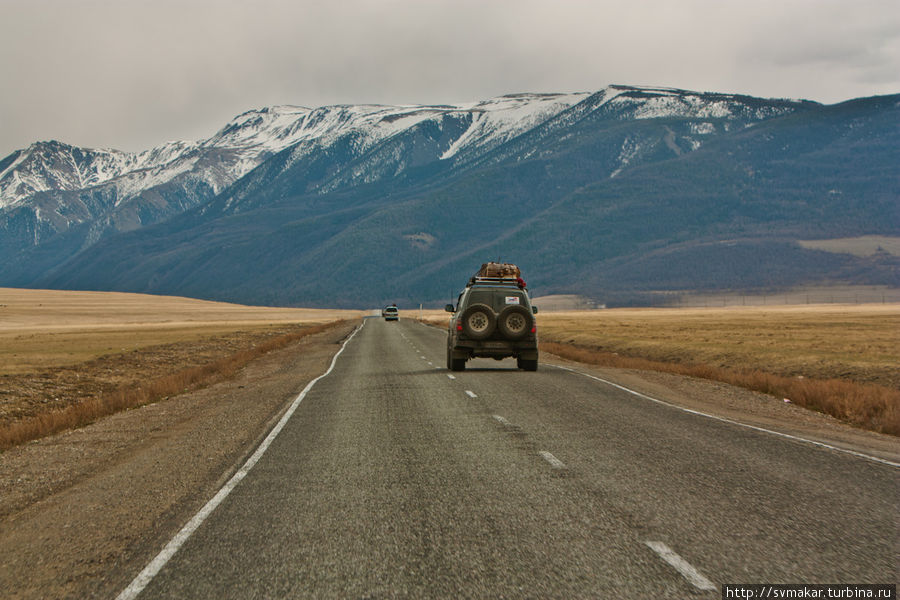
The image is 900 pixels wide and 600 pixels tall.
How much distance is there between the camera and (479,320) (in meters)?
22.9

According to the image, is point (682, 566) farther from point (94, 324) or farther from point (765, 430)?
point (94, 324)

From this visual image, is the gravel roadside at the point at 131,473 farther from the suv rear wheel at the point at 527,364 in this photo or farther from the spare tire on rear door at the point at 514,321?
the suv rear wheel at the point at 527,364

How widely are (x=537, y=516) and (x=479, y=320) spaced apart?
15.6 meters

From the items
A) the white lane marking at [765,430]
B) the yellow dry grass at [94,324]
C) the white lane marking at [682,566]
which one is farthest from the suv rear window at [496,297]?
the white lane marking at [682,566]

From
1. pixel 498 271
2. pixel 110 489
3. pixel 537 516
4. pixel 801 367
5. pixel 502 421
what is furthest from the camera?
pixel 498 271

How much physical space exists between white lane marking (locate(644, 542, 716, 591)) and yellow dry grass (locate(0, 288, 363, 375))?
27150 millimetres

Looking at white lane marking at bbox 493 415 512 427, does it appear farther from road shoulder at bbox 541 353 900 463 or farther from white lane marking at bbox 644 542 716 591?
white lane marking at bbox 644 542 716 591

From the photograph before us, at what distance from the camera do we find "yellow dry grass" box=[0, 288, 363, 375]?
1623 inches

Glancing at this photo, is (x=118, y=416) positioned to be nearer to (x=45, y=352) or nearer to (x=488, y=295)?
(x=488, y=295)

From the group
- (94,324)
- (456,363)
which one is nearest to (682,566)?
(456,363)

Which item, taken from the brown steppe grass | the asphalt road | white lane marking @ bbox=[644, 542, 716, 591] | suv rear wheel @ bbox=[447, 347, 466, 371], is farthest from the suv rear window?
white lane marking @ bbox=[644, 542, 716, 591]

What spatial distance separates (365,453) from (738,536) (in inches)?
213

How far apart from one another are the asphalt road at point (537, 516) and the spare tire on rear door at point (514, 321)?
9516mm

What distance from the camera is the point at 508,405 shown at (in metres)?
15.9
